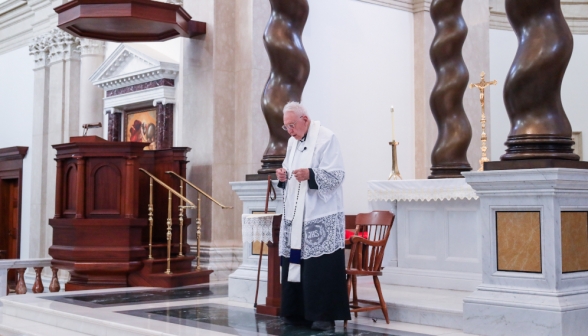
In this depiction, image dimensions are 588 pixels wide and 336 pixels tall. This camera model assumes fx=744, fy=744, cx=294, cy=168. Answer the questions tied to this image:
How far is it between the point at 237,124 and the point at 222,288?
233cm

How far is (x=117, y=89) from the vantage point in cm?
1108

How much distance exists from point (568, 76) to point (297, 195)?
9.64m

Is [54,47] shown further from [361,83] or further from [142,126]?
[361,83]

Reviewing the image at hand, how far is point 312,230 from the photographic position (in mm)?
5359

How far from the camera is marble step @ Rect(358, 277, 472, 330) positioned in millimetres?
5418

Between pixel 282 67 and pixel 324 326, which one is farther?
pixel 282 67

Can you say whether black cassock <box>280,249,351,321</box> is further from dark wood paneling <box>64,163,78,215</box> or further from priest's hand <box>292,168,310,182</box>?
dark wood paneling <box>64,163,78,215</box>

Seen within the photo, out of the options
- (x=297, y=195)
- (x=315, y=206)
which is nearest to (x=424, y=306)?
(x=315, y=206)

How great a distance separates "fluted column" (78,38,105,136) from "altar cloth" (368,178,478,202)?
5993 millimetres

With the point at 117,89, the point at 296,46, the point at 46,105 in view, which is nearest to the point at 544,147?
the point at 296,46

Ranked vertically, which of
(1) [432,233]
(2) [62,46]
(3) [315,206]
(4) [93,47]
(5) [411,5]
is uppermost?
(5) [411,5]

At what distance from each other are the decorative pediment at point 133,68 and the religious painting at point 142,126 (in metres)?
0.46

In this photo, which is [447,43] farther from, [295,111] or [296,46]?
[295,111]

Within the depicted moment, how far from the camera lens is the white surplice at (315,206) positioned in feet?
17.5
